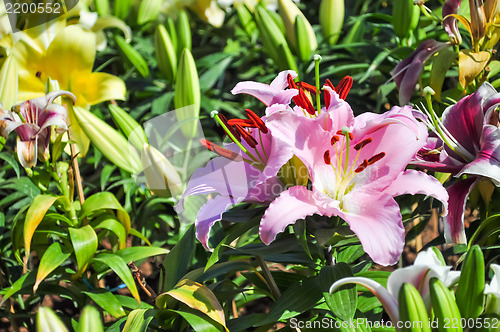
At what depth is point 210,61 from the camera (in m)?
1.29

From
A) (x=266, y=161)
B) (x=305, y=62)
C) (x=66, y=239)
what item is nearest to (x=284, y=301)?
(x=266, y=161)

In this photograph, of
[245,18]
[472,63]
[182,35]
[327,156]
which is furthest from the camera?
[245,18]

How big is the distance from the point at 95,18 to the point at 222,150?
676 millimetres

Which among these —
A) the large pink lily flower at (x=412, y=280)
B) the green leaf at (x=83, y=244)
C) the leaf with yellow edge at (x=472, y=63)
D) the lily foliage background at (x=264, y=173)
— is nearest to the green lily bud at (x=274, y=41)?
the lily foliage background at (x=264, y=173)

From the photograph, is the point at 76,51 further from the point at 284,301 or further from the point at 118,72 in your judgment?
the point at 284,301

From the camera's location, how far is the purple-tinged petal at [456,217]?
63 centimetres

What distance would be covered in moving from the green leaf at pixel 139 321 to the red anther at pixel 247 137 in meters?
0.24

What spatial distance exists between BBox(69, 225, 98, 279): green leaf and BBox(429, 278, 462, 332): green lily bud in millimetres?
531

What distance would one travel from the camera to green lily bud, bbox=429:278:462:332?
18.7 inches

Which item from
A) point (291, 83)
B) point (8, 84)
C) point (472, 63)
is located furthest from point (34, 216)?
point (472, 63)

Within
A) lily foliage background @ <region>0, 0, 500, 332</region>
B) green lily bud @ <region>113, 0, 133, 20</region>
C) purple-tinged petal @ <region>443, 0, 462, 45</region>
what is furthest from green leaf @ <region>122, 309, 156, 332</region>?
green lily bud @ <region>113, 0, 133, 20</region>

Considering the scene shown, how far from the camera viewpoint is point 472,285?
0.51 meters

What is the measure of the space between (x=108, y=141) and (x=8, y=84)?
218 mm

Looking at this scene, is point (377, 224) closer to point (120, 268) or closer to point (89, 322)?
point (89, 322)
